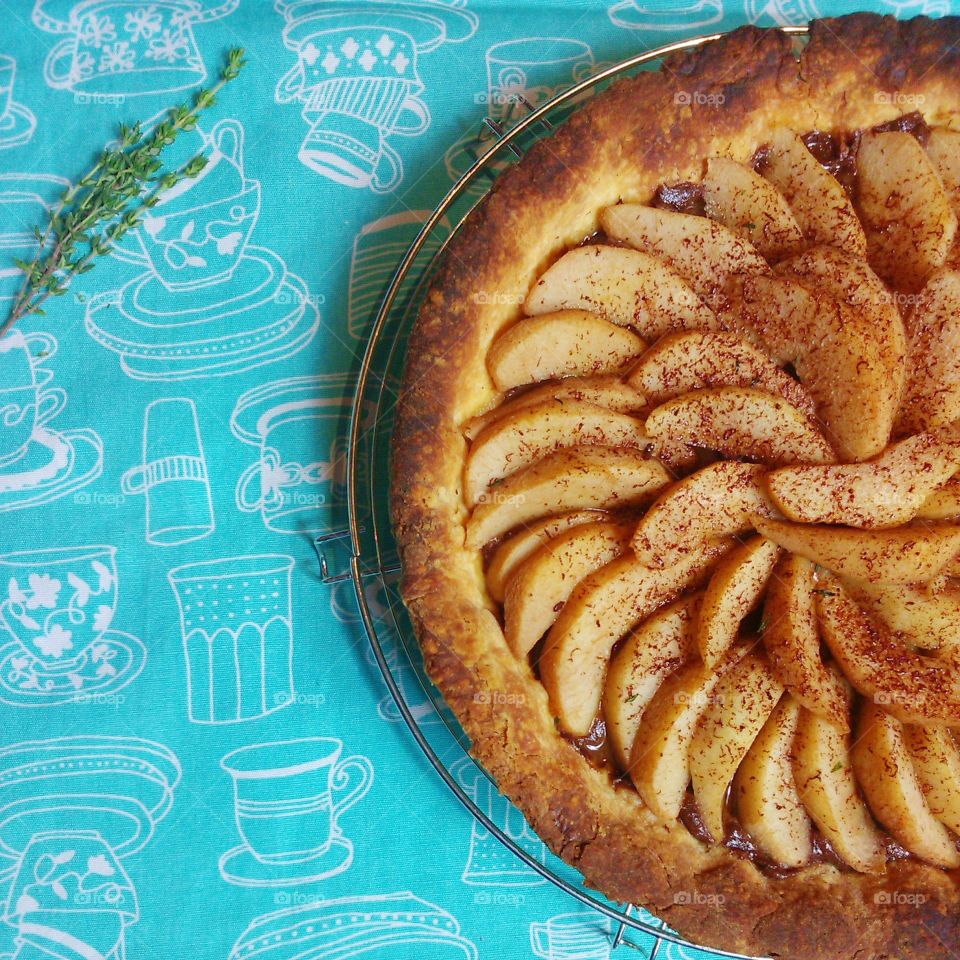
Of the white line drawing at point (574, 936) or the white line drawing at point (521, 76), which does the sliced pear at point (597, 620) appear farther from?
the white line drawing at point (521, 76)

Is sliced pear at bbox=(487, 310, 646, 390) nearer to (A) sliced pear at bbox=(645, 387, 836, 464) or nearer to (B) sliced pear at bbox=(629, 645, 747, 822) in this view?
(A) sliced pear at bbox=(645, 387, 836, 464)

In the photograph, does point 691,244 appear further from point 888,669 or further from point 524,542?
point 888,669

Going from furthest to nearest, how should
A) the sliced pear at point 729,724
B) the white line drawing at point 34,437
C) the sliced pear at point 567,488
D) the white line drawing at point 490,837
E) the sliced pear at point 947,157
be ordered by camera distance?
1. the white line drawing at point 490,837
2. the white line drawing at point 34,437
3. the sliced pear at point 947,157
4. the sliced pear at point 729,724
5. the sliced pear at point 567,488

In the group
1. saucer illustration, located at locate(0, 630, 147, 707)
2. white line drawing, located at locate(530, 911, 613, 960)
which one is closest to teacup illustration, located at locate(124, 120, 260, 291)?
saucer illustration, located at locate(0, 630, 147, 707)

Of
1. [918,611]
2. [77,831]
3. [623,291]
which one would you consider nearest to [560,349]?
[623,291]

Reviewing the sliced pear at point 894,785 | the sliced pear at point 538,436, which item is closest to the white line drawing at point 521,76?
the sliced pear at point 538,436

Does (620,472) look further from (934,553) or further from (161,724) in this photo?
(161,724)
